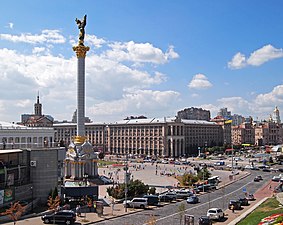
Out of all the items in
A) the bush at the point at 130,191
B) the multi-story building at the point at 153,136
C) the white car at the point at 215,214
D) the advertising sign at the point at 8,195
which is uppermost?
the multi-story building at the point at 153,136

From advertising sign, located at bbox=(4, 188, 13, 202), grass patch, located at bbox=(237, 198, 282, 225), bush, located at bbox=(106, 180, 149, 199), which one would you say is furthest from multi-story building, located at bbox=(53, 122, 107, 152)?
grass patch, located at bbox=(237, 198, 282, 225)

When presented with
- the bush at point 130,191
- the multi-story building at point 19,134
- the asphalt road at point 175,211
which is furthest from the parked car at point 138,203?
the multi-story building at point 19,134

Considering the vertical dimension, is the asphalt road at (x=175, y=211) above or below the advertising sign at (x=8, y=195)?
below

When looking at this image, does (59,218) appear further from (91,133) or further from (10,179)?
(91,133)

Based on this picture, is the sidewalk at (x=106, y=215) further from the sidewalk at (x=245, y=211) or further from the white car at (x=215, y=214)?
the sidewalk at (x=245, y=211)

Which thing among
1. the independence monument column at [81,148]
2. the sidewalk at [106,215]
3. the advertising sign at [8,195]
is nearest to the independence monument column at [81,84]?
the independence monument column at [81,148]

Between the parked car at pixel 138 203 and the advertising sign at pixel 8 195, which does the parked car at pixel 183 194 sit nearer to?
the parked car at pixel 138 203

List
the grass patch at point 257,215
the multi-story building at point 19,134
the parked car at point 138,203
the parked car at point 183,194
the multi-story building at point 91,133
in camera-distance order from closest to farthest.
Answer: the grass patch at point 257,215, the parked car at point 138,203, the parked car at point 183,194, the multi-story building at point 19,134, the multi-story building at point 91,133

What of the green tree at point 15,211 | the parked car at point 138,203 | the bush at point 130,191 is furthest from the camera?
the bush at point 130,191

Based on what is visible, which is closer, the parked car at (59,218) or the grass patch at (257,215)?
the grass patch at (257,215)

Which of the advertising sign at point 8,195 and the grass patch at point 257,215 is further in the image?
the advertising sign at point 8,195

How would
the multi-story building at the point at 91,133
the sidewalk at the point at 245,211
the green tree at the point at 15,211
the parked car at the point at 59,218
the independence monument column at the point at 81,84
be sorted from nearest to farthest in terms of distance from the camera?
the green tree at the point at 15,211
the parked car at the point at 59,218
the sidewalk at the point at 245,211
the independence monument column at the point at 81,84
the multi-story building at the point at 91,133

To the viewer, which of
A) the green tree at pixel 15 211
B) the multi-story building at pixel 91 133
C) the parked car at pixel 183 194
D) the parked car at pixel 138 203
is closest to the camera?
the green tree at pixel 15 211

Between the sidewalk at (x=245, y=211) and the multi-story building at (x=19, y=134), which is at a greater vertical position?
the multi-story building at (x=19, y=134)
